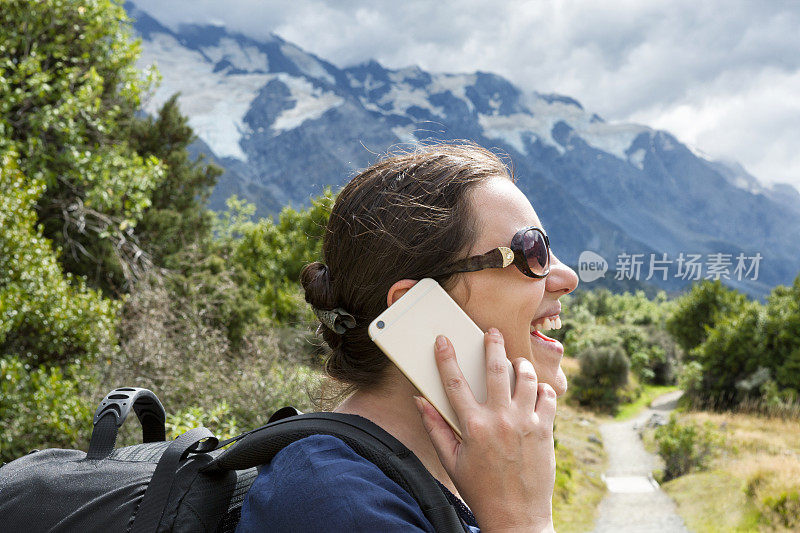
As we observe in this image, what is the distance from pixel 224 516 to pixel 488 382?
1.93 ft

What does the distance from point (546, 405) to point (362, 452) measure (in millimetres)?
402

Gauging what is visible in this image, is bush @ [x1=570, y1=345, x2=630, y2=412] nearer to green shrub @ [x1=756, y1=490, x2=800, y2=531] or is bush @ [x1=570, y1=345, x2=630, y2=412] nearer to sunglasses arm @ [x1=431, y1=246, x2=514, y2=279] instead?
green shrub @ [x1=756, y1=490, x2=800, y2=531]

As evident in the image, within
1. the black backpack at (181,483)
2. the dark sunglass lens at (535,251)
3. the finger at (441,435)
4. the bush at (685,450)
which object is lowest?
the bush at (685,450)

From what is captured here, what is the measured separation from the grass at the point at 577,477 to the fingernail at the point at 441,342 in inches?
364

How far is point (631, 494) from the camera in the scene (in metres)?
12.7

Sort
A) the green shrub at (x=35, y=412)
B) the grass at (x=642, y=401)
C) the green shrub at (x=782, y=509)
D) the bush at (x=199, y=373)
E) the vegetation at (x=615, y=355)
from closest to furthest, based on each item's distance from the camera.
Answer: the green shrub at (x=35, y=412)
the bush at (x=199, y=373)
the green shrub at (x=782, y=509)
the grass at (x=642, y=401)
the vegetation at (x=615, y=355)

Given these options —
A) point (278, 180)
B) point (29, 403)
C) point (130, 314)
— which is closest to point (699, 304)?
point (130, 314)

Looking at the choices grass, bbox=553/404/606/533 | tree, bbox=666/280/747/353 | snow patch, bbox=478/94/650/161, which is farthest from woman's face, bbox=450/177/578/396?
snow patch, bbox=478/94/650/161

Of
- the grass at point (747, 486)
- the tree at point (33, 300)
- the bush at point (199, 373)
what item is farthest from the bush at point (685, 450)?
the tree at point (33, 300)

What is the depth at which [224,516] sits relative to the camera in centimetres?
114

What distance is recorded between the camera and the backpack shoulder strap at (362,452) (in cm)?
101

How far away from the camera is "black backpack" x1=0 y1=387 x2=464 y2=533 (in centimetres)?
104

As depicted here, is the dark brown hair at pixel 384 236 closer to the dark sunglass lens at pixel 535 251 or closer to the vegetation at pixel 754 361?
the dark sunglass lens at pixel 535 251

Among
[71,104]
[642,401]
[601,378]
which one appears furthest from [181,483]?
[642,401]
